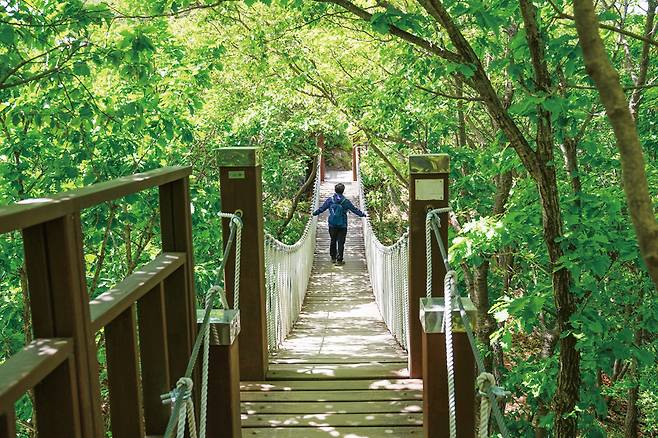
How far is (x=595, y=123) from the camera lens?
18.9 feet

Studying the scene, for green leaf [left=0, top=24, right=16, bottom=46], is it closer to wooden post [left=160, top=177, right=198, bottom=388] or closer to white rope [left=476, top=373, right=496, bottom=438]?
wooden post [left=160, top=177, right=198, bottom=388]

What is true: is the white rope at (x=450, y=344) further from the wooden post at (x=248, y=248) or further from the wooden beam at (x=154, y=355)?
the wooden post at (x=248, y=248)

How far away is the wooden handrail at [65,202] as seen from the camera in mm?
828

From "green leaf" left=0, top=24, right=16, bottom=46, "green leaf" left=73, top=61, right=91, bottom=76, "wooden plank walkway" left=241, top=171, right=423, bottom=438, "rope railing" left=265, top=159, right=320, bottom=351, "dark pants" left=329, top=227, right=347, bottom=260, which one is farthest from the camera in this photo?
"dark pants" left=329, top=227, right=347, bottom=260

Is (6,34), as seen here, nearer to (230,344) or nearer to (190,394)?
(230,344)

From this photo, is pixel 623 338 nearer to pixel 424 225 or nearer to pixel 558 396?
pixel 558 396

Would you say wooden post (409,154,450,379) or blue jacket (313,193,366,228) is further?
blue jacket (313,193,366,228)

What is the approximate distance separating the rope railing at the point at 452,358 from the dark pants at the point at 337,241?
6.20 meters

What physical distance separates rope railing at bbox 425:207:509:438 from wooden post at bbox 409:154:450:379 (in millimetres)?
67

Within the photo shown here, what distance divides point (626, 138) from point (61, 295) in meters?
0.97

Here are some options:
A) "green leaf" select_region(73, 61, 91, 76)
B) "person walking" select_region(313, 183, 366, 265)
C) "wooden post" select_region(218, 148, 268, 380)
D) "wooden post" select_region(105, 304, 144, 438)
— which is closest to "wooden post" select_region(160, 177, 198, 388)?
"wooden post" select_region(105, 304, 144, 438)

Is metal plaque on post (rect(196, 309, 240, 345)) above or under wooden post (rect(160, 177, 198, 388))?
under

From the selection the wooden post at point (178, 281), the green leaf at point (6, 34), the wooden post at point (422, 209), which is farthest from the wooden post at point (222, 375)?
the green leaf at point (6, 34)

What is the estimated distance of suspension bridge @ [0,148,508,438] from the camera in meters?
0.96
